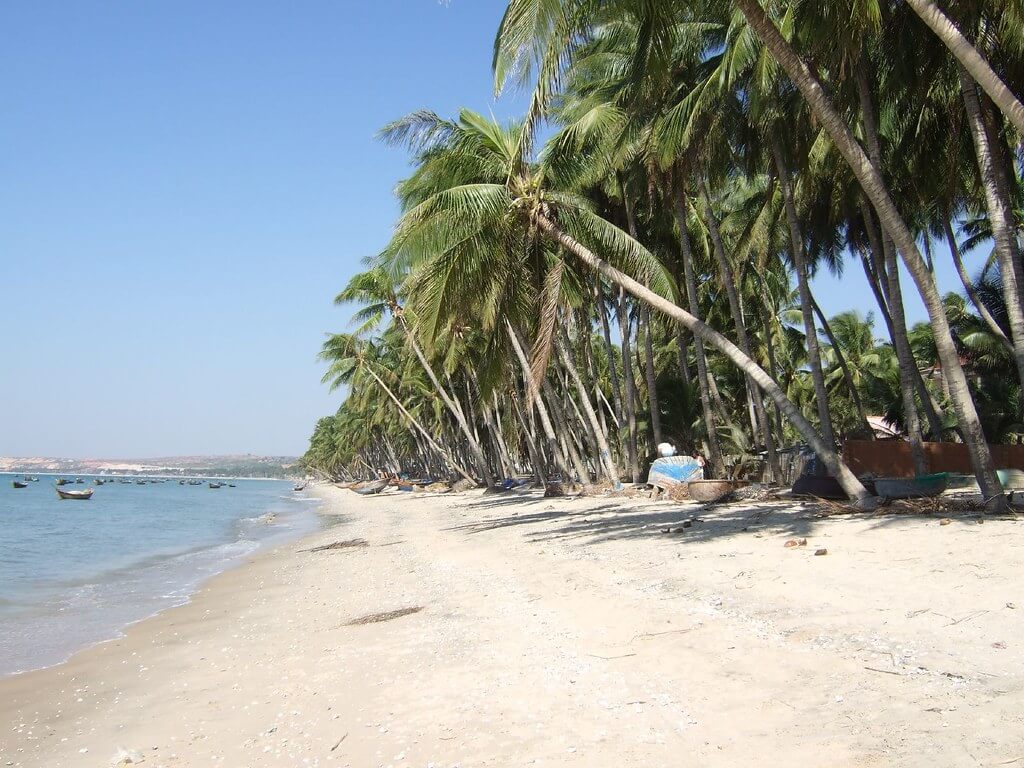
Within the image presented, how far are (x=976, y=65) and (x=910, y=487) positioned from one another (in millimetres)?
6129

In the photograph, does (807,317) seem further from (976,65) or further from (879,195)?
(976,65)

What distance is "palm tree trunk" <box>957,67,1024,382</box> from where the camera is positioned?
982 centimetres

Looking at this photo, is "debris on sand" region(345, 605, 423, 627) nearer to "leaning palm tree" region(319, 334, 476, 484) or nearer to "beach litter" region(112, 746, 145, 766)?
"beach litter" region(112, 746, 145, 766)

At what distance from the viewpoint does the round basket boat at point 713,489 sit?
50.4 ft

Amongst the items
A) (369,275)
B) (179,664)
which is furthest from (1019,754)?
(369,275)

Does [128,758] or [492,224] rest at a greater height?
[492,224]

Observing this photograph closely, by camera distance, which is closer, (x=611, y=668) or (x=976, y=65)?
(x=611, y=668)

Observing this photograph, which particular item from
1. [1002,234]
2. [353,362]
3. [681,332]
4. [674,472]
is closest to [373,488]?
[353,362]

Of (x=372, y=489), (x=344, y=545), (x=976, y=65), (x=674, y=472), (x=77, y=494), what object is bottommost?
(x=77, y=494)

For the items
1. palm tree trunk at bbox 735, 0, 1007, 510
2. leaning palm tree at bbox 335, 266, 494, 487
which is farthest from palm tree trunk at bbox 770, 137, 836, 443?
leaning palm tree at bbox 335, 266, 494, 487

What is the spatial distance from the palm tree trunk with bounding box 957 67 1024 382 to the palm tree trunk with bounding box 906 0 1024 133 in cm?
276

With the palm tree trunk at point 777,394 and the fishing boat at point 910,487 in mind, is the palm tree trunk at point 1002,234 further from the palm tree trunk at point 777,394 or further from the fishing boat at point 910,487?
the palm tree trunk at point 777,394

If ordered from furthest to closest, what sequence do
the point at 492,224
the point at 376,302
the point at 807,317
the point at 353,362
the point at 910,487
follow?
1. the point at 353,362
2. the point at 376,302
3. the point at 807,317
4. the point at 492,224
5. the point at 910,487

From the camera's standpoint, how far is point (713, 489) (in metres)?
15.5
